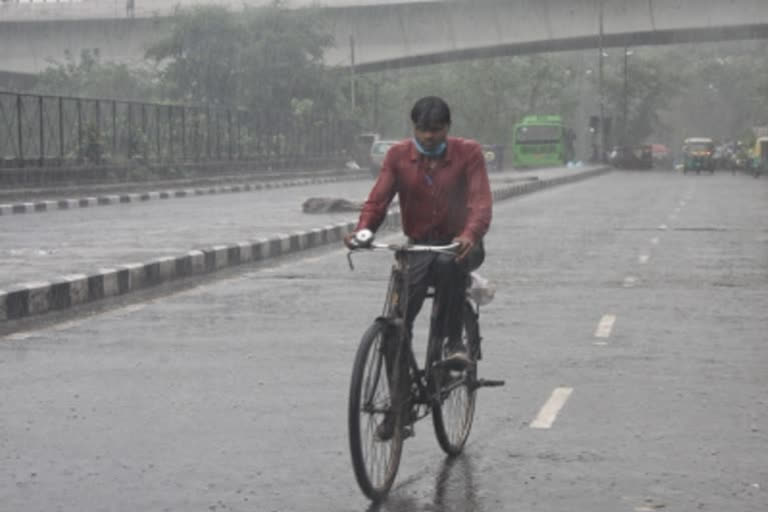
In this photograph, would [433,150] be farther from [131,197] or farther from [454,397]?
[131,197]

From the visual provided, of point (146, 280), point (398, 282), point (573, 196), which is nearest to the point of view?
point (398, 282)

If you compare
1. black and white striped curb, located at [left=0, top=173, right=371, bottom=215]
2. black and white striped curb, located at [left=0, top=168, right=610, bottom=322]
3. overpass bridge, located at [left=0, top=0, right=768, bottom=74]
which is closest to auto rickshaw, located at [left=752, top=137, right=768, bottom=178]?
overpass bridge, located at [left=0, top=0, right=768, bottom=74]

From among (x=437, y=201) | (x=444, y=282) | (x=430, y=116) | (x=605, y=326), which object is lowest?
(x=605, y=326)

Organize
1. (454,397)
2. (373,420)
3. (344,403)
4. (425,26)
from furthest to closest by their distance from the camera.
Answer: (425,26) → (344,403) → (454,397) → (373,420)

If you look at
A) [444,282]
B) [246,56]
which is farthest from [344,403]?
[246,56]

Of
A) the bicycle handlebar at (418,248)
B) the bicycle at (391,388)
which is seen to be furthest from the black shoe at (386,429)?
the bicycle handlebar at (418,248)

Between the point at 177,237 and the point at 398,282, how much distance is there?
15628mm

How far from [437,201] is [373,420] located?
1041 mm

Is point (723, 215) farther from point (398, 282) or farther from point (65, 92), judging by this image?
point (65, 92)

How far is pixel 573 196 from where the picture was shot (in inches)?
1609

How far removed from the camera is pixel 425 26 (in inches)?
2598

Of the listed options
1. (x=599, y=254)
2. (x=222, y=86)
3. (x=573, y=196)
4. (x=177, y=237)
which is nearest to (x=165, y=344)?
(x=599, y=254)

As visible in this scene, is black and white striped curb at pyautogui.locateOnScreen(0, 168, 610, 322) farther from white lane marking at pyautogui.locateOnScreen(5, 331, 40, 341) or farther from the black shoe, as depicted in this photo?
the black shoe

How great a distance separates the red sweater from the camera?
6.56m
